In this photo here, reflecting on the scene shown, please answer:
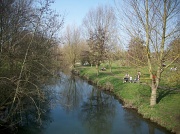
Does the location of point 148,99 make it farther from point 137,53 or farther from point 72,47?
point 72,47

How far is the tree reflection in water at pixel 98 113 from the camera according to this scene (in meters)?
16.3

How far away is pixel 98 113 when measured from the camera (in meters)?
20.0

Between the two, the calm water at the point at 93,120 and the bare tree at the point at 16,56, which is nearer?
the bare tree at the point at 16,56

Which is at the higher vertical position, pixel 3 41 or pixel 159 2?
pixel 159 2

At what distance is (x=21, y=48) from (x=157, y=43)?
415 inches

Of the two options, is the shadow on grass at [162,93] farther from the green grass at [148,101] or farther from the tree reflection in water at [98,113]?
the tree reflection in water at [98,113]

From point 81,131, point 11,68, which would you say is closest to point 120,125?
point 81,131

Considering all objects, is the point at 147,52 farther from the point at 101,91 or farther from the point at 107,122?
the point at 101,91

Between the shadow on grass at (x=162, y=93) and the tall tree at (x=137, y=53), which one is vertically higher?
the tall tree at (x=137, y=53)

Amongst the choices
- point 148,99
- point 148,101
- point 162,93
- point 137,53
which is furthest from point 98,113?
point 162,93

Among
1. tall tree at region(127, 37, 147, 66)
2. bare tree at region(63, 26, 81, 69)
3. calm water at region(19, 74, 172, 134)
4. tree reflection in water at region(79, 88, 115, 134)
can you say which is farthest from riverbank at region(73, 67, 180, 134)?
bare tree at region(63, 26, 81, 69)

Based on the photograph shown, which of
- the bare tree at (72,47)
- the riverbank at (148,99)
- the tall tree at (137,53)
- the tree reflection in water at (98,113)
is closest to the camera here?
the riverbank at (148,99)

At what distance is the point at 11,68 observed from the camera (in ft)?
42.1

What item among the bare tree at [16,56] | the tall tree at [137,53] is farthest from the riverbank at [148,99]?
the bare tree at [16,56]
